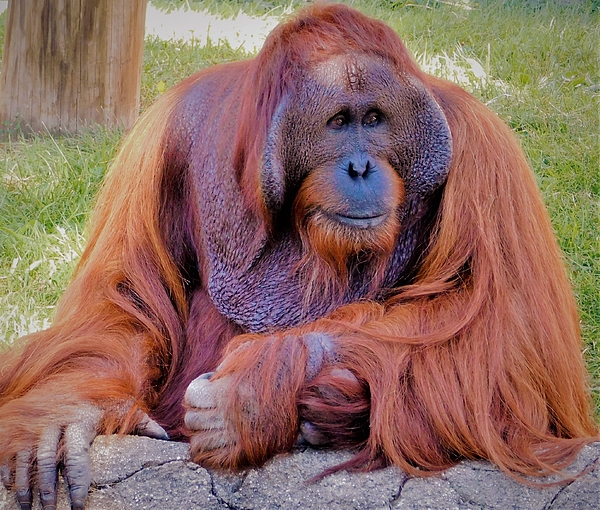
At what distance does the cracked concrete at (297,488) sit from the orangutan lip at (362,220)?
48 centimetres

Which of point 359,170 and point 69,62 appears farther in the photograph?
point 69,62

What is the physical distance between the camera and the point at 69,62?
2.91 meters

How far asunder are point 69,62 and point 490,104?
4.79ft

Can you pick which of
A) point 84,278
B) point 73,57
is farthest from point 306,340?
point 73,57

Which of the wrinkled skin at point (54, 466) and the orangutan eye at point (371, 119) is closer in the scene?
the wrinkled skin at point (54, 466)

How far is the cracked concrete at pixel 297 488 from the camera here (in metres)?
1.82

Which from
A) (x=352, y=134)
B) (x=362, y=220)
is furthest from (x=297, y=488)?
(x=352, y=134)

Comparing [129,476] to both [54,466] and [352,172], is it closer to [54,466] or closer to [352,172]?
[54,466]

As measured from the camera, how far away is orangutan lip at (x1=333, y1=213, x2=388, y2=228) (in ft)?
6.69

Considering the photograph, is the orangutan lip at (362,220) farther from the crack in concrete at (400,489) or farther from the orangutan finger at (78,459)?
the orangutan finger at (78,459)

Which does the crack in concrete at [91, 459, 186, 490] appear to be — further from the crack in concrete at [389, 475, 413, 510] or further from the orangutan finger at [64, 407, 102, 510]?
the crack in concrete at [389, 475, 413, 510]

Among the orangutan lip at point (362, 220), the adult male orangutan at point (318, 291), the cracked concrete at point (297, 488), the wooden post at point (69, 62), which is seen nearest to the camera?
the cracked concrete at point (297, 488)

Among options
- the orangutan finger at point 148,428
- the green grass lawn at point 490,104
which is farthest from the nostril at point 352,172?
the green grass lawn at point 490,104

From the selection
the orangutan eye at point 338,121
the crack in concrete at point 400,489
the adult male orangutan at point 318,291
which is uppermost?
the orangutan eye at point 338,121
